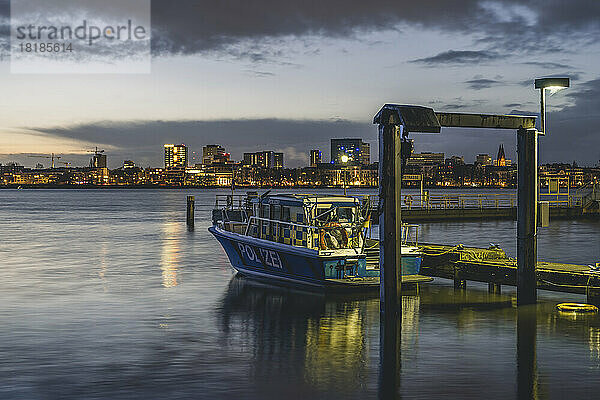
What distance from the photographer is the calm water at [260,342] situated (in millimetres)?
12797

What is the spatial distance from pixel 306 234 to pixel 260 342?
629cm

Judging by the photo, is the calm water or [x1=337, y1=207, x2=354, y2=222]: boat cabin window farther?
[x1=337, y1=207, x2=354, y2=222]: boat cabin window

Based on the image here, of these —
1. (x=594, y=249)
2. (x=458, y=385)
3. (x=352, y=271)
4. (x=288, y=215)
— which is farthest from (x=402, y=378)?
(x=594, y=249)

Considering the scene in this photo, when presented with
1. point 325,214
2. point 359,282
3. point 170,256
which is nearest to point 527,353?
point 359,282

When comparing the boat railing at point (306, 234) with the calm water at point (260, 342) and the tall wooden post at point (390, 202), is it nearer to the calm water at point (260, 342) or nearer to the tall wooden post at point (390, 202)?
the calm water at point (260, 342)

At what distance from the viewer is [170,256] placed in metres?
39.0

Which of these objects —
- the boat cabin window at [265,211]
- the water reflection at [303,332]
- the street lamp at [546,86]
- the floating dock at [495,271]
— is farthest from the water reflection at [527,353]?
the boat cabin window at [265,211]

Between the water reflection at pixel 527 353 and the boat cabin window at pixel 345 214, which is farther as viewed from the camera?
the boat cabin window at pixel 345 214

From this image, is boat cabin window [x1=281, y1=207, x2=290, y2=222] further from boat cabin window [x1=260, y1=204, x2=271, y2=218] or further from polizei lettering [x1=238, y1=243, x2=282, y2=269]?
polizei lettering [x1=238, y1=243, x2=282, y2=269]

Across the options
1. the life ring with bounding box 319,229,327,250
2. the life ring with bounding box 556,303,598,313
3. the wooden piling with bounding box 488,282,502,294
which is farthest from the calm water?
the life ring with bounding box 319,229,327,250

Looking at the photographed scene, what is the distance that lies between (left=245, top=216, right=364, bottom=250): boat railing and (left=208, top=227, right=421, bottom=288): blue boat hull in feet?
1.36

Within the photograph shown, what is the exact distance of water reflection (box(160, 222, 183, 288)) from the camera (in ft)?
94.7

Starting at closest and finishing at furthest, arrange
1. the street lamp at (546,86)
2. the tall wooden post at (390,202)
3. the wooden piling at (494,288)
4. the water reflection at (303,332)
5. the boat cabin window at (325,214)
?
the water reflection at (303,332) → the tall wooden post at (390,202) → the street lamp at (546,86) → the wooden piling at (494,288) → the boat cabin window at (325,214)

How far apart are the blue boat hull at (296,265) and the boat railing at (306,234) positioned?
0.41 metres
